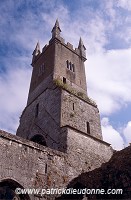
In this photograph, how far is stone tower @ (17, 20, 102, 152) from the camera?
16812mm

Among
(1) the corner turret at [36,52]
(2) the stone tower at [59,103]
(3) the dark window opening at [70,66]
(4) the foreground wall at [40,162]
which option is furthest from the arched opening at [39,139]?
(1) the corner turret at [36,52]

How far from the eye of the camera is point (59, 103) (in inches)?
710

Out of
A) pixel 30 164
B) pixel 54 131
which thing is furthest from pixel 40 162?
pixel 54 131

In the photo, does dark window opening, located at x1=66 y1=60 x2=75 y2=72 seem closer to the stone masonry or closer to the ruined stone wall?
the stone masonry

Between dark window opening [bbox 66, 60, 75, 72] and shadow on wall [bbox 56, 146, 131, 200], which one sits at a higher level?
dark window opening [bbox 66, 60, 75, 72]

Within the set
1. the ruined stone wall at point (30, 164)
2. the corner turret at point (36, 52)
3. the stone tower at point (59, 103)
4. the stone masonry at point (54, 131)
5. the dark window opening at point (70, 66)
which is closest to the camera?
the ruined stone wall at point (30, 164)

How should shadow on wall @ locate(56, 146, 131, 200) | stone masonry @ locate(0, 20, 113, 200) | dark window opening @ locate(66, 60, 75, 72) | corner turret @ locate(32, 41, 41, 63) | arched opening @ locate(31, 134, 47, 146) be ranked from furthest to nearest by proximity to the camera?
corner turret @ locate(32, 41, 41, 63) → dark window opening @ locate(66, 60, 75, 72) → arched opening @ locate(31, 134, 47, 146) → stone masonry @ locate(0, 20, 113, 200) → shadow on wall @ locate(56, 146, 131, 200)

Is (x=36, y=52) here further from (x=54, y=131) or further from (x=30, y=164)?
(x=30, y=164)

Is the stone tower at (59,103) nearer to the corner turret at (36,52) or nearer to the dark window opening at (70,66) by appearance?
the dark window opening at (70,66)

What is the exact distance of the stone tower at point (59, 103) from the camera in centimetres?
1681

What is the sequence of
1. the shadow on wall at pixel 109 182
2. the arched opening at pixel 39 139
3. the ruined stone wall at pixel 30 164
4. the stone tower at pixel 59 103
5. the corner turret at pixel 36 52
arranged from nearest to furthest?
the shadow on wall at pixel 109 182 → the ruined stone wall at pixel 30 164 → the stone tower at pixel 59 103 → the arched opening at pixel 39 139 → the corner turret at pixel 36 52

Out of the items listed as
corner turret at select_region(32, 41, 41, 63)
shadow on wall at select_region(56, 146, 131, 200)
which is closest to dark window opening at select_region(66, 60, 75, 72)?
corner turret at select_region(32, 41, 41, 63)

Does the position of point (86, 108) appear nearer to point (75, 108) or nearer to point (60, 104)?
point (75, 108)

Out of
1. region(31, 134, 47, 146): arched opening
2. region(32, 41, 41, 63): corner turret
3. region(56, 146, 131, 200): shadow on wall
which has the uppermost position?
region(32, 41, 41, 63): corner turret
